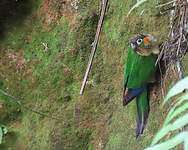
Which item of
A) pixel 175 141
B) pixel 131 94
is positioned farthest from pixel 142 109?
pixel 175 141

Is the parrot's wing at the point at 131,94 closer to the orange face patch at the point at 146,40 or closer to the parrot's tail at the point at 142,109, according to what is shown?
the parrot's tail at the point at 142,109

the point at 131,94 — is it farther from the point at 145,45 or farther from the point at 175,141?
the point at 175,141

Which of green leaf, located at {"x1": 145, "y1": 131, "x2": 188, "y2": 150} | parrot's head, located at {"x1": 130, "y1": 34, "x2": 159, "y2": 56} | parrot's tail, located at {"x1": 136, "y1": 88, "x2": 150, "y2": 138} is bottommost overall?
parrot's tail, located at {"x1": 136, "y1": 88, "x2": 150, "y2": 138}

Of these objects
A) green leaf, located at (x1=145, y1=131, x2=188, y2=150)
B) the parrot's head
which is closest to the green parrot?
the parrot's head

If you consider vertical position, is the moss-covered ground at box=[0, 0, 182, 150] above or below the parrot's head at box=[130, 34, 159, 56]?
below

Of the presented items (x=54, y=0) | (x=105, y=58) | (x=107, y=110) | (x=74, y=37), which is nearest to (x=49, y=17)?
(x=54, y=0)

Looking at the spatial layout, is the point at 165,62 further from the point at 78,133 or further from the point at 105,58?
the point at 78,133

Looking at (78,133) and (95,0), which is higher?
(95,0)

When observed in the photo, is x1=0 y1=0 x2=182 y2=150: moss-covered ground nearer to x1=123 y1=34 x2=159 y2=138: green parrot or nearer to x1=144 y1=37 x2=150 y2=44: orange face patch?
x1=123 y1=34 x2=159 y2=138: green parrot
